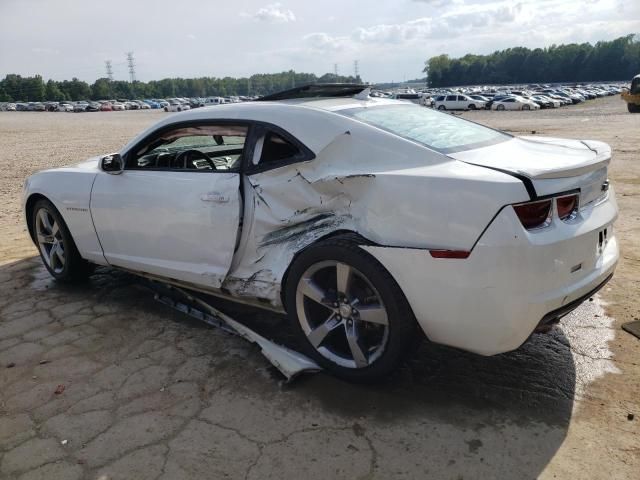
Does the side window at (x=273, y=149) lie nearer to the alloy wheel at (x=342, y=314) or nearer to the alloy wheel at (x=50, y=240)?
the alloy wheel at (x=342, y=314)

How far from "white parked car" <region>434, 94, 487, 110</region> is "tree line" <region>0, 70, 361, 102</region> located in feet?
162

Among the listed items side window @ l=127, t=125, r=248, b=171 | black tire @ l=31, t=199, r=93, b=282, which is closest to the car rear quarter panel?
side window @ l=127, t=125, r=248, b=171

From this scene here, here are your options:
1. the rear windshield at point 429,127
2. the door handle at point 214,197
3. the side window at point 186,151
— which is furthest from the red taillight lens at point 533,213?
the side window at point 186,151

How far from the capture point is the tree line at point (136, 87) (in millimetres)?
123750

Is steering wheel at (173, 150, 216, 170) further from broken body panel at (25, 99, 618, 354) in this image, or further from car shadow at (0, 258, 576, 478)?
car shadow at (0, 258, 576, 478)

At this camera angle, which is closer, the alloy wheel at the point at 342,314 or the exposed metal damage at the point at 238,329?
the alloy wheel at the point at 342,314

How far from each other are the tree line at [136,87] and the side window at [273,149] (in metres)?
90.4

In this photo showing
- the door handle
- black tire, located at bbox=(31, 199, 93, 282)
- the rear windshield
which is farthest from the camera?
black tire, located at bbox=(31, 199, 93, 282)

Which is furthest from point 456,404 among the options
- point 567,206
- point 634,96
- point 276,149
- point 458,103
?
point 458,103

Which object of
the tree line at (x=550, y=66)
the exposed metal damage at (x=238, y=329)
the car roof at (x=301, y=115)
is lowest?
the exposed metal damage at (x=238, y=329)

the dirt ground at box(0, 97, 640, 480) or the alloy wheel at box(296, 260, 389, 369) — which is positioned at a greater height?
the alloy wheel at box(296, 260, 389, 369)

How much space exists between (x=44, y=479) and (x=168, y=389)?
786 millimetres

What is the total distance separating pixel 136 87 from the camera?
14250 centimetres

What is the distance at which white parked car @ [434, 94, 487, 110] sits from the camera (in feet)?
142
